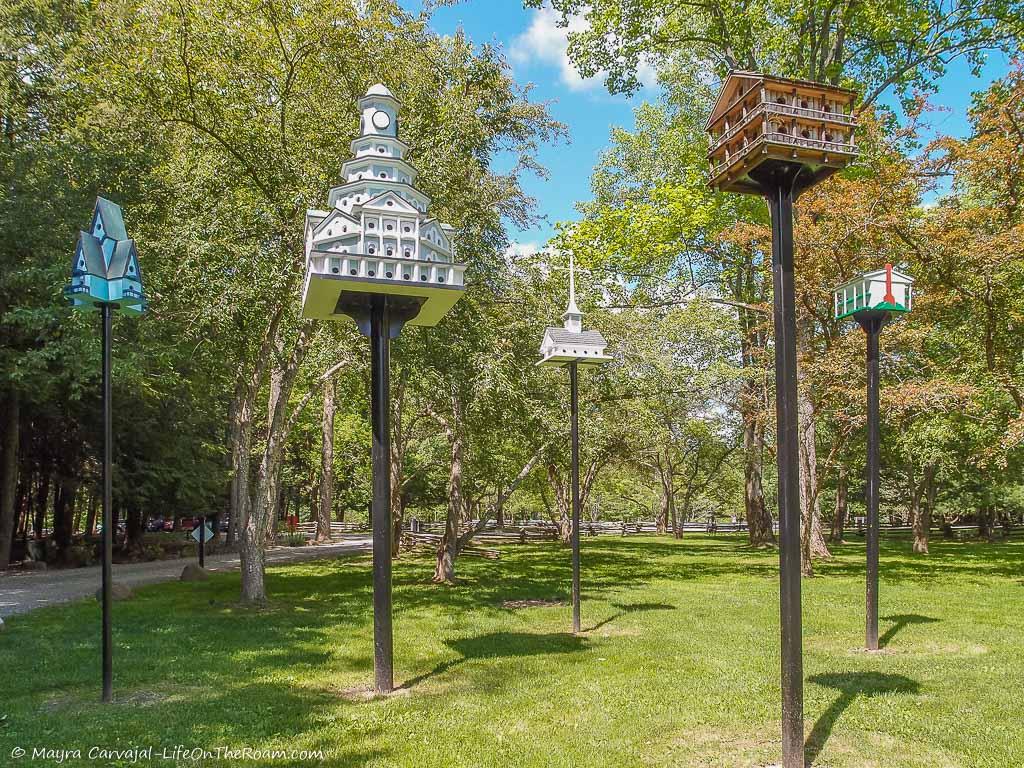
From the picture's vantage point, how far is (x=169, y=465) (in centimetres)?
2169

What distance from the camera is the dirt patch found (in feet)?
39.5

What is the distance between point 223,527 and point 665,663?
29.9m

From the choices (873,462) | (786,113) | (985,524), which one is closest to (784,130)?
(786,113)

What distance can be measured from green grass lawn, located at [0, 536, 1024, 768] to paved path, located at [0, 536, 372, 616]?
5.18 feet

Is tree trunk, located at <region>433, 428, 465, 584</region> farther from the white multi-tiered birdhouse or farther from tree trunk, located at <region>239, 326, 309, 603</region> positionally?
the white multi-tiered birdhouse

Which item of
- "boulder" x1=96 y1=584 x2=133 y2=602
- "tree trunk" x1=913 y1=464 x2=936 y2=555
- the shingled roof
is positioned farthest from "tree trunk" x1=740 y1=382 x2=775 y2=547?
"boulder" x1=96 y1=584 x2=133 y2=602

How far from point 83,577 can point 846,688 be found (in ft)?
57.2

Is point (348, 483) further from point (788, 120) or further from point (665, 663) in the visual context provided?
point (788, 120)

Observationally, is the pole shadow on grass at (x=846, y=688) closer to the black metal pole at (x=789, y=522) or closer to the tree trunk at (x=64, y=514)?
the black metal pole at (x=789, y=522)

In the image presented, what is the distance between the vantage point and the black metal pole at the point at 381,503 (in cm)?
651

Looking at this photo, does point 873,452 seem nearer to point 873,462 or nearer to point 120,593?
point 873,462

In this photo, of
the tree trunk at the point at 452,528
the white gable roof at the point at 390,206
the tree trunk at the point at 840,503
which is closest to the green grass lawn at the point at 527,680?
the tree trunk at the point at 452,528

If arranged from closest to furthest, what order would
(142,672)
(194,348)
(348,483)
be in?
(142,672), (194,348), (348,483)

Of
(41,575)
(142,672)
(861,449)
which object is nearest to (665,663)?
(142,672)
